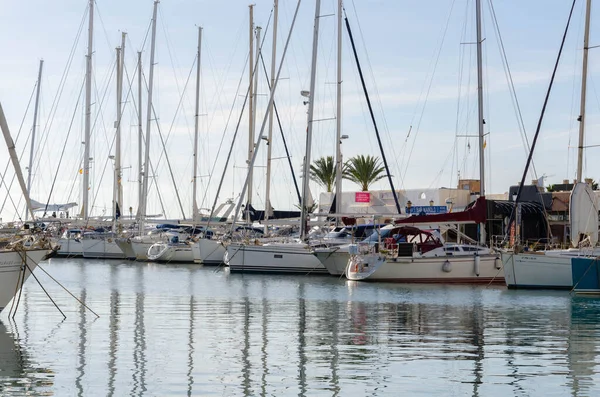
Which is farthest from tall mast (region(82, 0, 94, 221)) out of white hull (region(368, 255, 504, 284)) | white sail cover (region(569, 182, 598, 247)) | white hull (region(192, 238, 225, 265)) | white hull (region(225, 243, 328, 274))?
white sail cover (region(569, 182, 598, 247))

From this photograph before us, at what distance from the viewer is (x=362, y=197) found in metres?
72.9

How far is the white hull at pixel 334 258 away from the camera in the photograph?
4828cm

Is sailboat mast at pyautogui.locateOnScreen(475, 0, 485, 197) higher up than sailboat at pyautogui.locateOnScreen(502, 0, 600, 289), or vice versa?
sailboat mast at pyautogui.locateOnScreen(475, 0, 485, 197)

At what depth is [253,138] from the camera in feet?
207

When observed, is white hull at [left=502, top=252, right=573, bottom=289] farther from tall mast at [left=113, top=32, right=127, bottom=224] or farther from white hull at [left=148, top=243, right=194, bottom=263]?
tall mast at [left=113, top=32, right=127, bottom=224]

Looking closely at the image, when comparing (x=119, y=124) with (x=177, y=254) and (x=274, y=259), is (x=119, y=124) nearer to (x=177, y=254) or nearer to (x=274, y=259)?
(x=177, y=254)

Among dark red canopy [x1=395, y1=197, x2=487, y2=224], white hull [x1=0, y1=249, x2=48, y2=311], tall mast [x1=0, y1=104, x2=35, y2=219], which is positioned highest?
tall mast [x1=0, y1=104, x2=35, y2=219]

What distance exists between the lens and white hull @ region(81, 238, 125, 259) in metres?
72.8

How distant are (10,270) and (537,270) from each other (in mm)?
22579

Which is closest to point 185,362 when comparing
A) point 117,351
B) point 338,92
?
point 117,351

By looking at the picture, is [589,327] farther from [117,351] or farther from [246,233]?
[246,233]

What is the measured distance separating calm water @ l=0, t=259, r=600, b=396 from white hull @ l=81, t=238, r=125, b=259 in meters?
34.9

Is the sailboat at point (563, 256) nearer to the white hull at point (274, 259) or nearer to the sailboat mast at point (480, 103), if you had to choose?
the sailboat mast at point (480, 103)

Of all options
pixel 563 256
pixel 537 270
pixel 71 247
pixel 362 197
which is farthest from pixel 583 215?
pixel 71 247
